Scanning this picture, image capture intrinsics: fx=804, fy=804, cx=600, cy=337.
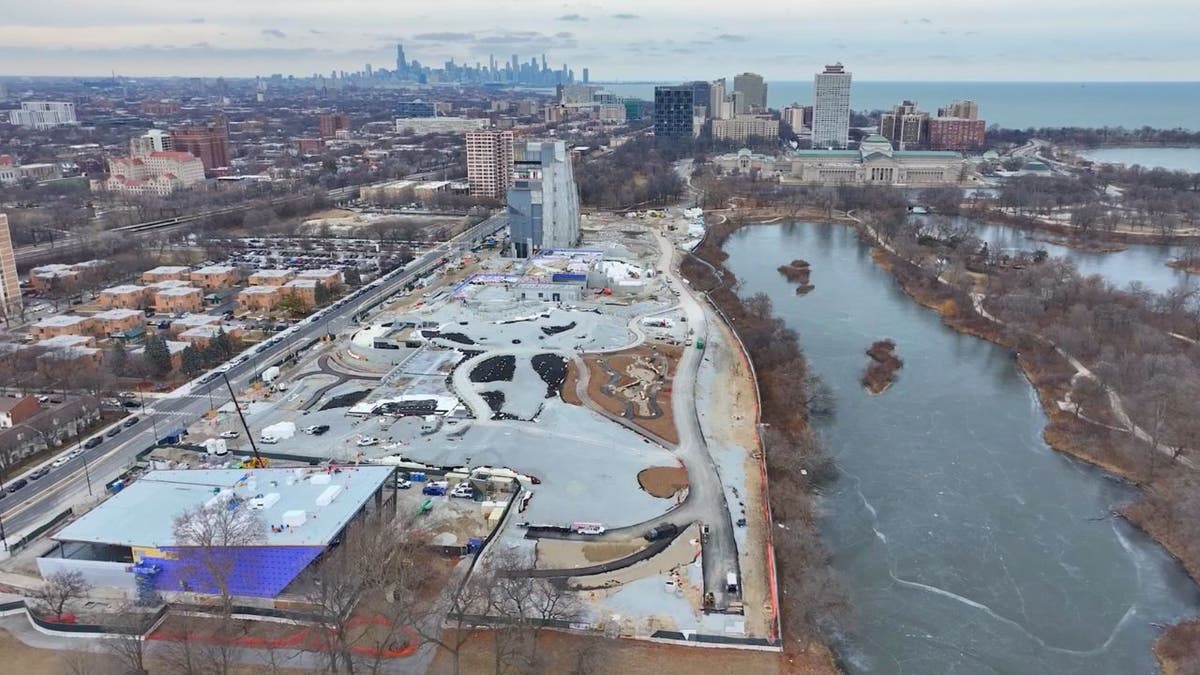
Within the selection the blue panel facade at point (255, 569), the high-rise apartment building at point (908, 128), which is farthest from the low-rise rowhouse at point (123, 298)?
the high-rise apartment building at point (908, 128)

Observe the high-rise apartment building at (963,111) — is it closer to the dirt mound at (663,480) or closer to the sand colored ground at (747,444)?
the sand colored ground at (747,444)

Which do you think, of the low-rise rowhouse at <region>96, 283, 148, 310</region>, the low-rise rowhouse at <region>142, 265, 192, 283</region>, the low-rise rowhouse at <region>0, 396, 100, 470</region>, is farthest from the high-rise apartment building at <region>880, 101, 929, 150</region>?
the low-rise rowhouse at <region>0, 396, 100, 470</region>

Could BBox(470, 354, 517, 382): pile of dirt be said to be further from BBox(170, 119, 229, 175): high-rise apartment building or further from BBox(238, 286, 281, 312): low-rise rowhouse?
BBox(170, 119, 229, 175): high-rise apartment building

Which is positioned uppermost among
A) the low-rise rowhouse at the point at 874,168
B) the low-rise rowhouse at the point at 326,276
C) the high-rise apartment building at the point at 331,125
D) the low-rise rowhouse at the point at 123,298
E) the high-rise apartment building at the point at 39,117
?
the high-rise apartment building at the point at 39,117

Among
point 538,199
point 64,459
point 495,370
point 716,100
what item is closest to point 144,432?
point 64,459

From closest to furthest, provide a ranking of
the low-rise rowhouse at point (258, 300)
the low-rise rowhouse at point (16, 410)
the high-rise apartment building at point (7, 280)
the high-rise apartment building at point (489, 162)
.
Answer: the low-rise rowhouse at point (16, 410) < the high-rise apartment building at point (7, 280) < the low-rise rowhouse at point (258, 300) < the high-rise apartment building at point (489, 162)

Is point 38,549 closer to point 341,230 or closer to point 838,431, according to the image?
point 838,431

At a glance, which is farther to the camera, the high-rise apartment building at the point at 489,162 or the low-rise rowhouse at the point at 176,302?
the high-rise apartment building at the point at 489,162

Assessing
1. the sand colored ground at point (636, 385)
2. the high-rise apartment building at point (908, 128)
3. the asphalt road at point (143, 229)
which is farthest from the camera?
the high-rise apartment building at point (908, 128)
